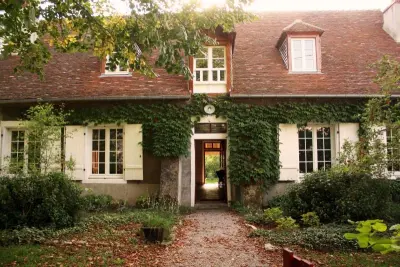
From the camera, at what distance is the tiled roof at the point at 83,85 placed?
11125 millimetres

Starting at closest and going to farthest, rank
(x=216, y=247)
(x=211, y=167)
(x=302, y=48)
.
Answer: (x=216, y=247), (x=302, y=48), (x=211, y=167)

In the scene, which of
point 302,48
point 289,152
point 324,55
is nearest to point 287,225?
point 289,152

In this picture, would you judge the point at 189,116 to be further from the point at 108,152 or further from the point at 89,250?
the point at 89,250

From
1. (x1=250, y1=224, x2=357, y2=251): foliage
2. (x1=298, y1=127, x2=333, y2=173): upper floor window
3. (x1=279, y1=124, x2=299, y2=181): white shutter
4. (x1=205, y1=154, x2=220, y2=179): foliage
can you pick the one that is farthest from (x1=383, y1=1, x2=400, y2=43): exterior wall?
(x1=205, y1=154, x2=220, y2=179): foliage

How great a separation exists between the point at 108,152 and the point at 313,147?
262 inches

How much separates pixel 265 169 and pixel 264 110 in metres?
1.91

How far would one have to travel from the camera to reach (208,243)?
6.80m

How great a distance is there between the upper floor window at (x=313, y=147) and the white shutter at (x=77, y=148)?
7005 mm

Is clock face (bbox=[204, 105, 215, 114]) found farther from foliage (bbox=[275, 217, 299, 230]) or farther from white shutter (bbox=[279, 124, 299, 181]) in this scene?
foliage (bbox=[275, 217, 299, 230])

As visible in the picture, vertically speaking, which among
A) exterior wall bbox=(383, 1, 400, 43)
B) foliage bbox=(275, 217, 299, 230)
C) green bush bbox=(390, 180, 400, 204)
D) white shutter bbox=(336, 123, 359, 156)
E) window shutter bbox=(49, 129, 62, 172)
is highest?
exterior wall bbox=(383, 1, 400, 43)

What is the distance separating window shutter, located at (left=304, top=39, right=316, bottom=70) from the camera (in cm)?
1209

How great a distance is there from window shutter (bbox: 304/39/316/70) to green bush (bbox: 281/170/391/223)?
4990 mm

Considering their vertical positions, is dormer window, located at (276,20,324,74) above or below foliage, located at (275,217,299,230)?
above

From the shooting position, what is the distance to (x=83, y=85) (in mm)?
11773
